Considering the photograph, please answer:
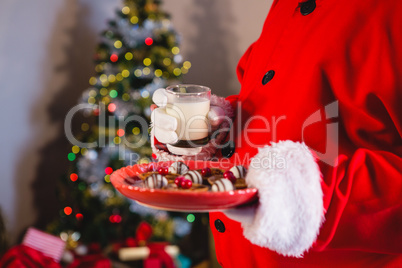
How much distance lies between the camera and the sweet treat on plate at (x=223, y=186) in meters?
0.58

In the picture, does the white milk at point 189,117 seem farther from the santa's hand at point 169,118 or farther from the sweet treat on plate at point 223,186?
the sweet treat on plate at point 223,186

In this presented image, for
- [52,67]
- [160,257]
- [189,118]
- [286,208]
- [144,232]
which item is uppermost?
[52,67]

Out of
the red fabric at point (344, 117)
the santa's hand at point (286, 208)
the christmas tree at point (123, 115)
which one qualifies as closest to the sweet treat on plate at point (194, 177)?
the santa's hand at point (286, 208)

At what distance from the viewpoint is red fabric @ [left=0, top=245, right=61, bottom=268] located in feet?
6.33

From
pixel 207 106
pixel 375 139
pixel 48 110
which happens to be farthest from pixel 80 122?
pixel 375 139

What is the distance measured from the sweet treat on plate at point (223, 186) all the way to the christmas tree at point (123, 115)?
5.09ft

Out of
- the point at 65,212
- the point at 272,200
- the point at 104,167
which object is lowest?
the point at 65,212

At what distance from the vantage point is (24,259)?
6.36 feet

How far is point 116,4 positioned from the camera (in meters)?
2.75

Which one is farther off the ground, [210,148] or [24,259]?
[210,148]

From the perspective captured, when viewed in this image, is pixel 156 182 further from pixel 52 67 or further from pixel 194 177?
pixel 52 67

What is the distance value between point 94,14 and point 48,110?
77cm

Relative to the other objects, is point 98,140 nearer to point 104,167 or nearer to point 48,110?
point 104,167

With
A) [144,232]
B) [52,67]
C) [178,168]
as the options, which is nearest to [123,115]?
[144,232]
